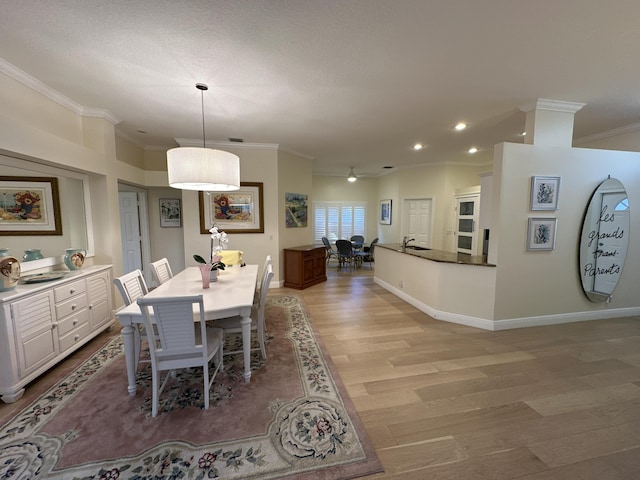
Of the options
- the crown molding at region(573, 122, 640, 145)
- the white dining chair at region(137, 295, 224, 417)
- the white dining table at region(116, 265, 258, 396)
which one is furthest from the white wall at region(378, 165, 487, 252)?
the white dining chair at region(137, 295, 224, 417)

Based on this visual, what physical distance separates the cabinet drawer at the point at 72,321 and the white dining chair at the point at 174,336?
1346mm

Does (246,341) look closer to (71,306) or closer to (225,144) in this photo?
(71,306)

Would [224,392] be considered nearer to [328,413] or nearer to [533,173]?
[328,413]

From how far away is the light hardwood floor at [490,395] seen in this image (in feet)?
4.99

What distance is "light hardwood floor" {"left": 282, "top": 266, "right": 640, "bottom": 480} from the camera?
1521 millimetres

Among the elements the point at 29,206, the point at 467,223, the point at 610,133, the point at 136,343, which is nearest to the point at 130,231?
the point at 29,206

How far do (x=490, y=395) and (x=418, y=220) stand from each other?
196 inches

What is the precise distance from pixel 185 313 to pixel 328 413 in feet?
4.13

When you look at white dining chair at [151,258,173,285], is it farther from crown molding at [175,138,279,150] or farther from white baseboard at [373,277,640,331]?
white baseboard at [373,277,640,331]

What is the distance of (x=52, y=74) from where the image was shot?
238 cm

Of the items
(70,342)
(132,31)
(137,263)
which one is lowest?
(70,342)

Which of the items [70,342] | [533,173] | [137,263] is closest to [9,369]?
[70,342]

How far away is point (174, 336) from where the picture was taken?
1.82 metres

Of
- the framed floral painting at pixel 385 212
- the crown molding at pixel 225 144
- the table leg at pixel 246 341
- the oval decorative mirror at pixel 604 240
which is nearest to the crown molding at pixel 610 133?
the oval decorative mirror at pixel 604 240
